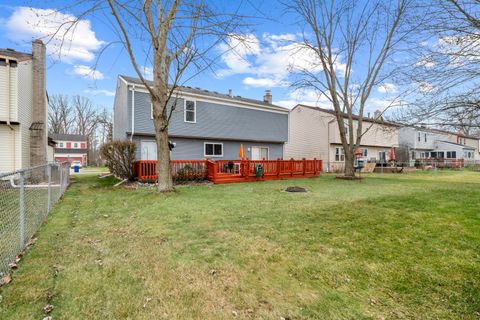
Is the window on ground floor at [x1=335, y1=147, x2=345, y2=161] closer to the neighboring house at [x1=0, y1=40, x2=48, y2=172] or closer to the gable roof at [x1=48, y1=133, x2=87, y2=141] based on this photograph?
the neighboring house at [x1=0, y1=40, x2=48, y2=172]

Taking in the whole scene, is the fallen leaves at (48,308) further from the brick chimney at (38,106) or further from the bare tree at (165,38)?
the brick chimney at (38,106)

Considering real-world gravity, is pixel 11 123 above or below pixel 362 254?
above

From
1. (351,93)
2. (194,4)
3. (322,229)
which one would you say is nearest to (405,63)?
(322,229)

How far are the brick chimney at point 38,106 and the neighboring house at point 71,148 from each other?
36984 millimetres

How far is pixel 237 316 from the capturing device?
220 centimetres

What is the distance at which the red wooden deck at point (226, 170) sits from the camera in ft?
38.4

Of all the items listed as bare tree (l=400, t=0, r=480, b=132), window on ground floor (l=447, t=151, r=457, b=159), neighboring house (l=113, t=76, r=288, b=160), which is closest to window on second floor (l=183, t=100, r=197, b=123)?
neighboring house (l=113, t=76, r=288, b=160)

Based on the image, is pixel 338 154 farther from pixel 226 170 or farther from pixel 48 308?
pixel 48 308

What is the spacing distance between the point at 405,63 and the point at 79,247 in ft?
22.0

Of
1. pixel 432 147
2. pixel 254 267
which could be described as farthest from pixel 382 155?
pixel 254 267

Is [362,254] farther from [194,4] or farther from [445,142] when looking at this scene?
[445,142]

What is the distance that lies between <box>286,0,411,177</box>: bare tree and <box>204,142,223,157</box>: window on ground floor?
6.56 meters

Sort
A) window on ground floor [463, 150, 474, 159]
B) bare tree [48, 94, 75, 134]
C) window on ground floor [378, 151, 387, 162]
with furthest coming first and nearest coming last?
1. bare tree [48, 94, 75, 134]
2. window on ground floor [463, 150, 474, 159]
3. window on ground floor [378, 151, 387, 162]

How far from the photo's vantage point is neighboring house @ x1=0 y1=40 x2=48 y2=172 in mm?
10383
